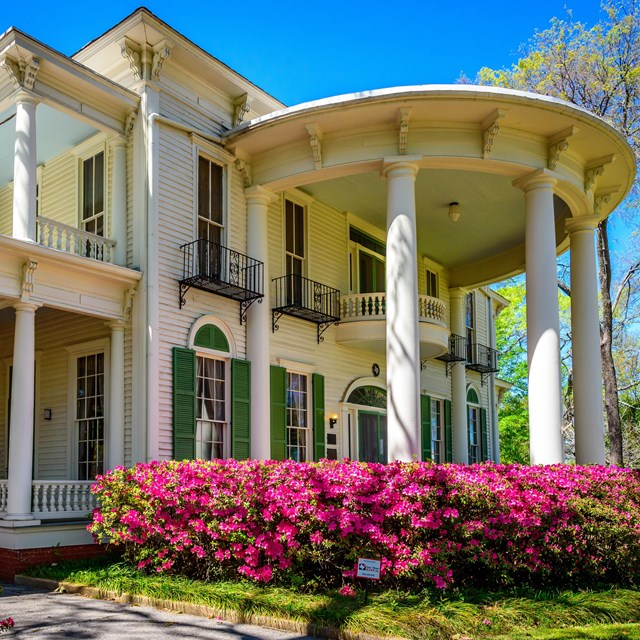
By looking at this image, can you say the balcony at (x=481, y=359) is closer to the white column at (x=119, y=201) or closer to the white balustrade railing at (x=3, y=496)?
the white column at (x=119, y=201)

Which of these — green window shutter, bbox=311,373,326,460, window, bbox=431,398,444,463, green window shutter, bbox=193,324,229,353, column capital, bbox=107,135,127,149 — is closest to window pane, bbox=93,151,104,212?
column capital, bbox=107,135,127,149

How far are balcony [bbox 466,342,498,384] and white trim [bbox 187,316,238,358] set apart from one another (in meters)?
11.7

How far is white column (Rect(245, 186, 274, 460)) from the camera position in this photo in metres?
14.2

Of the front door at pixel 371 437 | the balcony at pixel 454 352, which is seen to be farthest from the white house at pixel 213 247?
the balcony at pixel 454 352

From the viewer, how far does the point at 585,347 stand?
1562 centimetres

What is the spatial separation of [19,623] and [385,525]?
3.99 m

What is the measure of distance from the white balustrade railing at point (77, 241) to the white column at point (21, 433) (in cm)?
143

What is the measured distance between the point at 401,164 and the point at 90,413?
7068mm

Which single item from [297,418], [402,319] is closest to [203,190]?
[402,319]

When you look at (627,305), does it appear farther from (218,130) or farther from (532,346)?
(218,130)

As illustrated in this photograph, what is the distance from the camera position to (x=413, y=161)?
1322 cm

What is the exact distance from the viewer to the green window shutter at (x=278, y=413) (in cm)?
1481

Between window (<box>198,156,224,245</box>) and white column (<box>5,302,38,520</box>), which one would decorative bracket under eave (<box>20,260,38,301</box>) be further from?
window (<box>198,156,224,245</box>)

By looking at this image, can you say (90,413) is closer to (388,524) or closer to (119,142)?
(119,142)
